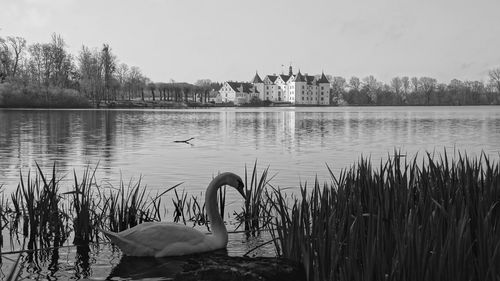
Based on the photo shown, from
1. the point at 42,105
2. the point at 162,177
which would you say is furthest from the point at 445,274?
the point at 42,105

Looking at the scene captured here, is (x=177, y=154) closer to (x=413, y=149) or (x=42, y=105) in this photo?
(x=413, y=149)

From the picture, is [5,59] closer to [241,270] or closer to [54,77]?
[54,77]

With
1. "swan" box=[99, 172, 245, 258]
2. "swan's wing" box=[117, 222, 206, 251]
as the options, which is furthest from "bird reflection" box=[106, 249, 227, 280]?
"swan's wing" box=[117, 222, 206, 251]

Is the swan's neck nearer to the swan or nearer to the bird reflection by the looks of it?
the swan

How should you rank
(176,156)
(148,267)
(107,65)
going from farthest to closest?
(107,65), (176,156), (148,267)

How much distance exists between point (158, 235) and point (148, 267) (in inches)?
16.0

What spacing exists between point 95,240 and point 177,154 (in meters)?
15.8

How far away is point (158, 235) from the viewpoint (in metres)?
7.12

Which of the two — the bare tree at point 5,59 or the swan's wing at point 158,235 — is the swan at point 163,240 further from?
the bare tree at point 5,59

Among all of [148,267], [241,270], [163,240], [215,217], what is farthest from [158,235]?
[241,270]

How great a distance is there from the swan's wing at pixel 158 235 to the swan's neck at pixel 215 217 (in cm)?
25

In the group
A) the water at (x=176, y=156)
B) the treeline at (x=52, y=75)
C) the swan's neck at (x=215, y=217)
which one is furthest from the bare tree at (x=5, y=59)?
the swan's neck at (x=215, y=217)

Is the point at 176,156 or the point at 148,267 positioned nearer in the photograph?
the point at 148,267

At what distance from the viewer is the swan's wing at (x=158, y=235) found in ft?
23.2
